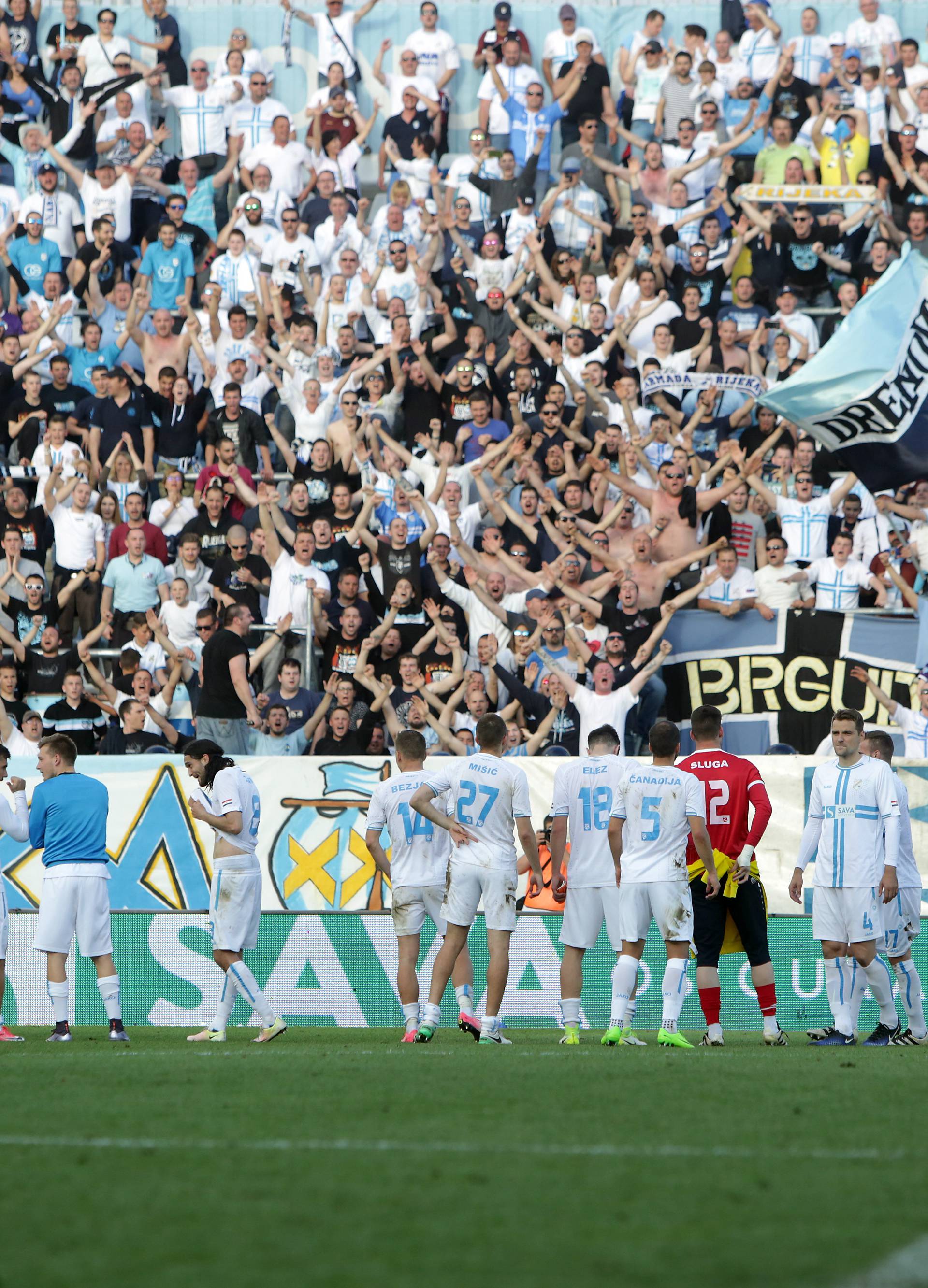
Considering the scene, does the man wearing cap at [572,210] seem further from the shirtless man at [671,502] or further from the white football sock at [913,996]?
the white football sock at [913,996]

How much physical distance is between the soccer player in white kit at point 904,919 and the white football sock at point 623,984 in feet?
5.04

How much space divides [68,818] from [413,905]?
2393 mm

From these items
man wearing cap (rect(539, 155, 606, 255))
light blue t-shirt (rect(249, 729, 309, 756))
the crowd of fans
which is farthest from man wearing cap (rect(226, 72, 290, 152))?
light blue t-shirt (rect(249, 729, 309, 756))

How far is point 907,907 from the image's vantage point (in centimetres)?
1200

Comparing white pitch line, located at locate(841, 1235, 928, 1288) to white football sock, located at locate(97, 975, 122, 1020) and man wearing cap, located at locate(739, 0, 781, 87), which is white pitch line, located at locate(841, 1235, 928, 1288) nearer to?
white football sock, located at locate(97, 975, 122, 1020)

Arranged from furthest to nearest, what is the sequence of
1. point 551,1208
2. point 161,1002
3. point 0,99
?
1. point 0,99
2. point 161,1002
3. point 551,1208

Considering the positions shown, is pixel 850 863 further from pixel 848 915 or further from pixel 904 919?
pixel 904 919

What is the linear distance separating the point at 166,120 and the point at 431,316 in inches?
251

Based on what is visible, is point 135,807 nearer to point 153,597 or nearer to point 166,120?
point 153,597

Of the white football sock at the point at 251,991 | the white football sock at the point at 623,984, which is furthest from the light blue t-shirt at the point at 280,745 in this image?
the white football sock at the point at 623,984

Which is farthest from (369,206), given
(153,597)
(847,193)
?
(153,597)

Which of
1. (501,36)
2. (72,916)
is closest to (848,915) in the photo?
(72,916)

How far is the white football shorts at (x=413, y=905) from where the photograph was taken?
463 inches

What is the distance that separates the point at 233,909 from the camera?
11680 mm
